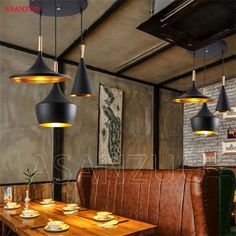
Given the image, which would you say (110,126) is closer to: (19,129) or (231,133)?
(19,129)

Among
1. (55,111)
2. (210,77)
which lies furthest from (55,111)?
(210,77)

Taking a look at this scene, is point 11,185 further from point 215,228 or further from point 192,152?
point 192,152

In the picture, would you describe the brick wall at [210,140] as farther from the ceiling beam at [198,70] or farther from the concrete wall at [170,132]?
the ceiling beam at [198,70]

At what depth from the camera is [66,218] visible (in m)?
A: 2.77

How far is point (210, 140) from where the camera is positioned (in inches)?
279

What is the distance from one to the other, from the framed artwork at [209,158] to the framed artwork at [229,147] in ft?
0.97

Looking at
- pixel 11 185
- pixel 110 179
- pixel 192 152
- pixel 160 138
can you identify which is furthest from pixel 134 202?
pixel 192 152

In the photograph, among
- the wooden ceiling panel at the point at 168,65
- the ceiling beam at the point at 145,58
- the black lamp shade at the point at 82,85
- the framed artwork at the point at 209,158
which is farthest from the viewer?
the framed artwork at the point at 209,158

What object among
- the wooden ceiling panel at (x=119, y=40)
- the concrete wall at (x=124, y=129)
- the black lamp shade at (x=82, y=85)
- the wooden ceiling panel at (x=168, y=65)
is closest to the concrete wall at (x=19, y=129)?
the concrete wall at (x=124, y=129)

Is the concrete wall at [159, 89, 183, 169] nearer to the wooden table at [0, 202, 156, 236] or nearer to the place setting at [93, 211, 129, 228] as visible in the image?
the wooden table at [0, 202, 156, 236]

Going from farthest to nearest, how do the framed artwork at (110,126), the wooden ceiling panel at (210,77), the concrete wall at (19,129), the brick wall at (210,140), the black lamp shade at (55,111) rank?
the brick wall at (210,140) → the wooden ceiling panel at (210,77) → the framed artwork at (110,126) → the concrete wall at (19,129) → the black lamp shade at (55,111)

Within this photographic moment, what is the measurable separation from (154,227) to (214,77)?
4.95 m

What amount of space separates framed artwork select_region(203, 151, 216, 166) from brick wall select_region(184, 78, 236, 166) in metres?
0.10

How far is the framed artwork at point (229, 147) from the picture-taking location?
6.53 meters
